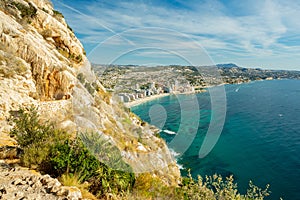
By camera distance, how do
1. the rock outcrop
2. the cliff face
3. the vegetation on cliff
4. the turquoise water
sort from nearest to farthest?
1. the rock outcrop
2. the vegetation on cliff
3. the cliff face
4. the turquoise water

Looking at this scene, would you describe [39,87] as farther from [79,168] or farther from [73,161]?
[79,168]

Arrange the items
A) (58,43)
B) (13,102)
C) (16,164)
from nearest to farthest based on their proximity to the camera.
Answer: (16,164) → (13,102) → (58,43)

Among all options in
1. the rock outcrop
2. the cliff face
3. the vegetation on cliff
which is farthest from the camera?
the cliff face

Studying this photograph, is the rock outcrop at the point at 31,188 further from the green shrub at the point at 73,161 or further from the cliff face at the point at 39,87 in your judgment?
the cliff face at the point at 39,87

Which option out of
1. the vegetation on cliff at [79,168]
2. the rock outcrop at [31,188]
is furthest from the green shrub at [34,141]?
the rock outcrop at [31,188]

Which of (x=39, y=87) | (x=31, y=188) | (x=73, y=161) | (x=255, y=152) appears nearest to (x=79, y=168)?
(x=73, y=161)

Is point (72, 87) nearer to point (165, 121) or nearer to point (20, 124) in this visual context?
point (20, 124)

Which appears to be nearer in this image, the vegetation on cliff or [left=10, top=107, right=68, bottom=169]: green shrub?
the vegetation on cliff

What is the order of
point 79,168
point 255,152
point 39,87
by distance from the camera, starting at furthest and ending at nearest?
point 255,152 < point 39,87 < point 79,168

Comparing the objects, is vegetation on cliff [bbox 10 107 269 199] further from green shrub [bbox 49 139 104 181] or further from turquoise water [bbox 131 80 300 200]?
turquoise water [bbox 131 80 300 200]

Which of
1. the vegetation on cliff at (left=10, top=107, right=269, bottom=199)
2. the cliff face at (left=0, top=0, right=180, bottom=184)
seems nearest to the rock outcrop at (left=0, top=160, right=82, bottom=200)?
the vegetation on cliff at (left=10, top=107, right=269, bottom=199)

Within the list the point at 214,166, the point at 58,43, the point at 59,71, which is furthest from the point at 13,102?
the point at 214,166
